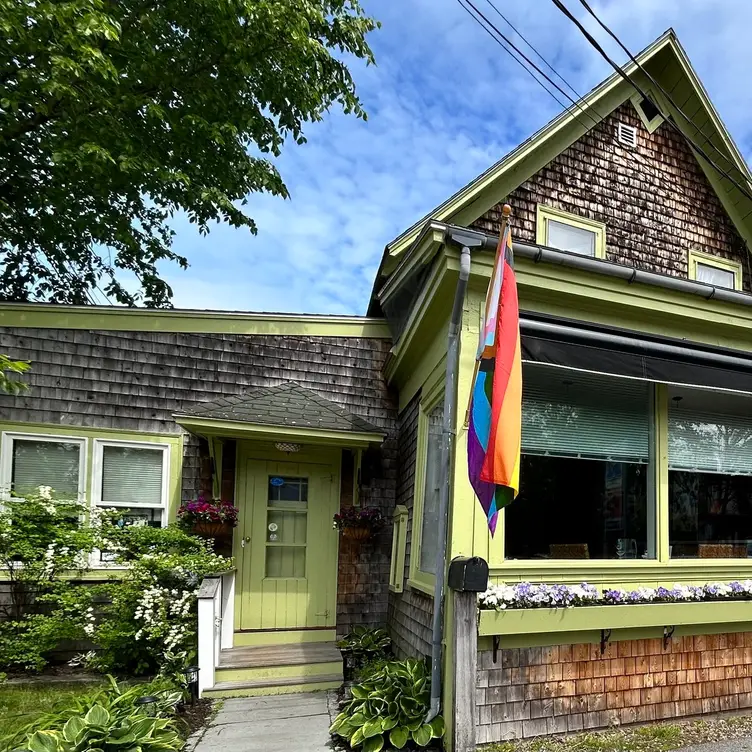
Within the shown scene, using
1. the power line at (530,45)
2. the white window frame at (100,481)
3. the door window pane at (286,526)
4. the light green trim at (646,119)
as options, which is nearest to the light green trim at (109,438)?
the white window frame at (100,481)

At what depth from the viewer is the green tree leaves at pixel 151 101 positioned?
7031mm

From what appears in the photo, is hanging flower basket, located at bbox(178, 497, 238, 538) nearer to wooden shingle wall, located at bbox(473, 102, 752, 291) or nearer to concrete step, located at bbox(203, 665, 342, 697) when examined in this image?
concrete step, located at bbox(203, 665, 342, 697)

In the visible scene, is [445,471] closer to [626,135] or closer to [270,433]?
[270,433]

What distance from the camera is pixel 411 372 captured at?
6020 mm

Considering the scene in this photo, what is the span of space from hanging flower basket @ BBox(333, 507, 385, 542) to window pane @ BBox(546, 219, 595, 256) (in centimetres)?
438

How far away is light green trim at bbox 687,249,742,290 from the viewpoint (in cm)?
827

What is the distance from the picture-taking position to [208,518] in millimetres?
5617

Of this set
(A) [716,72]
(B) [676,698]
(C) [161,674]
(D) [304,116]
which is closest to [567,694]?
(B) [676,698]

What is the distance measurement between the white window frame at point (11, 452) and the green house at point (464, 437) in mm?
18

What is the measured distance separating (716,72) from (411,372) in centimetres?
470

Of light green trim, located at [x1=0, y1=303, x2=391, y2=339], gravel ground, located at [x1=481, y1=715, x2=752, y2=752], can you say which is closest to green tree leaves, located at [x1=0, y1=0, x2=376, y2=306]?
light green trim, located at [x1=0, y1=303, x2=391, y2=339]

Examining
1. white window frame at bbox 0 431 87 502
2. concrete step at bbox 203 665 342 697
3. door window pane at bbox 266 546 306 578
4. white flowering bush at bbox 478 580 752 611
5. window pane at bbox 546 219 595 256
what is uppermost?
window pane at bbox 546 219 595 256

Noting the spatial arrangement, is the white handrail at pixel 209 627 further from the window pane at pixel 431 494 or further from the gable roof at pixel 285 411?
the window pane at pixel 431 494

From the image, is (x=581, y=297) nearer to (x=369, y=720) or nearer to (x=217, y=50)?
(x=369, y=720)
